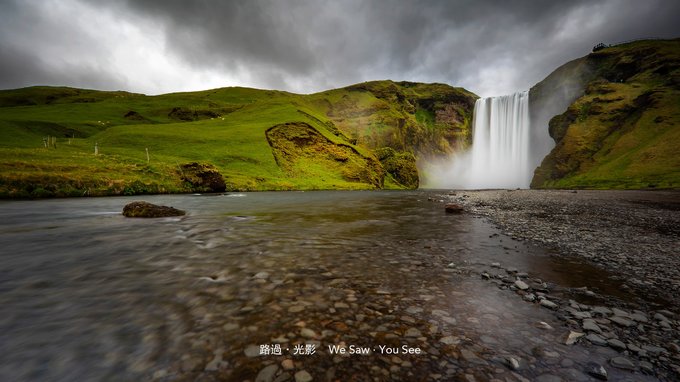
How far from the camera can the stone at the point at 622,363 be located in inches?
138

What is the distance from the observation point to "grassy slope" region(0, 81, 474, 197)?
1273 inches

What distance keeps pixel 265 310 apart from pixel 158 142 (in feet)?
242

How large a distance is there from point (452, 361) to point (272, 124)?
9208cm

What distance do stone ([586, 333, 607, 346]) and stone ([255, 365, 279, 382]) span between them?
15.2ft

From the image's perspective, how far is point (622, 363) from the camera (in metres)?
3.57

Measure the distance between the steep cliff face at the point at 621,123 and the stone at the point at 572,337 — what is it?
87409mm

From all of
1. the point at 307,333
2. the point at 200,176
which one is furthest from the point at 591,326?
the point at 200,176

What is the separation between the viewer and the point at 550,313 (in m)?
5.04

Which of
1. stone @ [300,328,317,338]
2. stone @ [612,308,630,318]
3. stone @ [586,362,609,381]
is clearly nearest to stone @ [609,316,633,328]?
stone @ [612,308,630,318]

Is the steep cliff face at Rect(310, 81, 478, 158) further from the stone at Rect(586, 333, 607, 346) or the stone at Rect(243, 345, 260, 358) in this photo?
the stone at Rect(243, 345, 260, 358)

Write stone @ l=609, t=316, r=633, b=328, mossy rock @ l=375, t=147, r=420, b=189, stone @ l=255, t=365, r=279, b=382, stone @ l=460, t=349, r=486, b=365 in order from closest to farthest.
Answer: stone @ l=255, t=365, r=279, b=382 < stone @ l=460, t=349, r=486, b=365 < stone @ l=609, t=316, r=633, b=328 < mossy rock @ l=375, t=147, r=420, b=189

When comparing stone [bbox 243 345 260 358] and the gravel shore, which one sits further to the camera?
the gravel shore

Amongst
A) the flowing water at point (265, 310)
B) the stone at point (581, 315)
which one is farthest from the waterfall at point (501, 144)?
the stone at point (581, 315)

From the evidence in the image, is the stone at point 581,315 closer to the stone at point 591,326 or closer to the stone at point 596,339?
the stone at point 591,326
